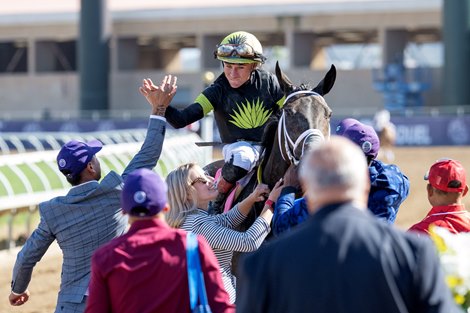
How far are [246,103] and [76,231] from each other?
173 centimetres

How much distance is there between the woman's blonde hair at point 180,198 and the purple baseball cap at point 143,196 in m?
1.26

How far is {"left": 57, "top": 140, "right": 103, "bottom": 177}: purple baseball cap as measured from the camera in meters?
5.13

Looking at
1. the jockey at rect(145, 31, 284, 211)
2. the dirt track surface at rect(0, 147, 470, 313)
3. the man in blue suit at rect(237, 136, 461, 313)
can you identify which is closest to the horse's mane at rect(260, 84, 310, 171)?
the jockey at rect(145, 31, 284, 211)

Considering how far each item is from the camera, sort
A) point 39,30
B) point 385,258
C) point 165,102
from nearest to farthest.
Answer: point 385,258, point 165,102, point 39,30

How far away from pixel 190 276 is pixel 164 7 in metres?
40.7

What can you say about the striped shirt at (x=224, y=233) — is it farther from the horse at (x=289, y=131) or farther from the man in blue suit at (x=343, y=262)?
the man in blue suit at (x=343, y=262)

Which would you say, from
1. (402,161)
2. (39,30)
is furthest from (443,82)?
(39,30)

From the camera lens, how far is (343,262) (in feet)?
10.2

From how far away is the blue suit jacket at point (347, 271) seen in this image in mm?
3115

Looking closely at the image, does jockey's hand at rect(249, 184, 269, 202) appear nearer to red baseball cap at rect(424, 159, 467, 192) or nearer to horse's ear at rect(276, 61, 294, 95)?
horse's ear at rect(276, 61, 294, 95)

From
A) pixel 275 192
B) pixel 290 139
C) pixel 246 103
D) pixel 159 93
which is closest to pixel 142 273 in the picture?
pixel 275 192

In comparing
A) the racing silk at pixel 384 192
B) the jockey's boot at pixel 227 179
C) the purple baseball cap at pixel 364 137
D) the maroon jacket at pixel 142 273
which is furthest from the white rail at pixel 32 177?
the maroon jacket at pixel 142 273

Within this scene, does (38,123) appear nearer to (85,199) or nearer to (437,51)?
(437,51)

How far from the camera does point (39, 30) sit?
4472 centimetres
